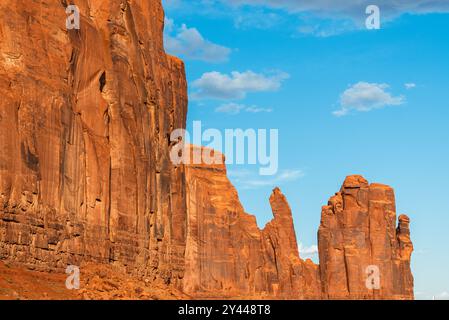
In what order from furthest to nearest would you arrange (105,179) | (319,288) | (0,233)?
1. (319,288)
2. (105,179)
3. (0,233)

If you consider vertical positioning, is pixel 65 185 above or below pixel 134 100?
below

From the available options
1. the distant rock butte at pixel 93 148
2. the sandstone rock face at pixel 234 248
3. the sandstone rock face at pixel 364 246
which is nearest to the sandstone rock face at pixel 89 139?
the distant rock butte at pixel 93 148

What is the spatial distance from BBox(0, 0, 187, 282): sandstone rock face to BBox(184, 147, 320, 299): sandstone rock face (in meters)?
60.3

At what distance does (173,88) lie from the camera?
75.2 m

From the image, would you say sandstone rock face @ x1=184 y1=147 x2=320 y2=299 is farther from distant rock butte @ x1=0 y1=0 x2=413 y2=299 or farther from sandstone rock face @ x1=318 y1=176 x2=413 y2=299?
distant rock butte @ x1=0 y1=0 x2=413 y2=299

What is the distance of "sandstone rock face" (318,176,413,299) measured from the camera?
158m

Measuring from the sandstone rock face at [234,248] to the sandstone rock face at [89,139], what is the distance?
60.3 m

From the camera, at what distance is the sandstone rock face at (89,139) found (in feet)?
154

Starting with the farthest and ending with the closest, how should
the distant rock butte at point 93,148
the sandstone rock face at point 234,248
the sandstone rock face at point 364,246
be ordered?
1. the sandstone rock face at point 364,246
2. the sandstone rock face at point 234,248
3. the distant rock butte at point 93,148

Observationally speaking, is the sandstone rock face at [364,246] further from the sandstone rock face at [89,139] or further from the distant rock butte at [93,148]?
the sandstone rock face at [89,139]

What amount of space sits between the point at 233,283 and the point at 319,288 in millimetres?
33211

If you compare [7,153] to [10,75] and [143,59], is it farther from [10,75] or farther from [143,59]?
[143,59]

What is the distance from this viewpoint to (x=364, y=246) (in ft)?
521
